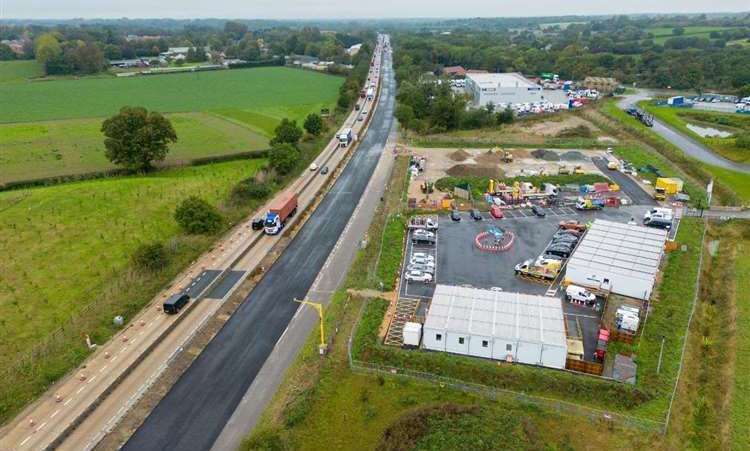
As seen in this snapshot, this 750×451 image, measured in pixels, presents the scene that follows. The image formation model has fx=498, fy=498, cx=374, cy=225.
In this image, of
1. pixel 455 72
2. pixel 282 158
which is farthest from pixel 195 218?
pixel 455 72

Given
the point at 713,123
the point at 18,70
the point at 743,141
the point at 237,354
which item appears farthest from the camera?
the point at 18,70

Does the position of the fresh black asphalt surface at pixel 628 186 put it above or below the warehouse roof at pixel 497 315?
above

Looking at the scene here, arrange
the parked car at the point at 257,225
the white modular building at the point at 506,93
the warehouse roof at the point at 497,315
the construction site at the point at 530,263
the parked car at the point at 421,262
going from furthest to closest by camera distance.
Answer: the white modular building at the point at 506,93 → the parked car at the point at 257,225 → the parked car at the point at 421,262 → the construction site at the point at 530,263 → the warehouse roof at the point at 497,315

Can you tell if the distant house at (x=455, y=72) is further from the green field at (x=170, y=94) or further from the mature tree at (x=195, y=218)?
the mature tree at (x=195, y=218)

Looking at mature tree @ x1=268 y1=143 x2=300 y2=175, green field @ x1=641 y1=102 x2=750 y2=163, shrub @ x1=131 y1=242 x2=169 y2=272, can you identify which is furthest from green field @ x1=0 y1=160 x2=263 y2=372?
green field @ x1=641 y1=102 x2=750 y2=163

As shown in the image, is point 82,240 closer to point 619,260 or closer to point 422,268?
point 422,268

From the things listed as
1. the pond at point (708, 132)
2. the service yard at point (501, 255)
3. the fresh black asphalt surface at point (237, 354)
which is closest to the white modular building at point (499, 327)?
the service yard at point (501, 255)
